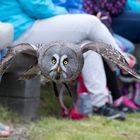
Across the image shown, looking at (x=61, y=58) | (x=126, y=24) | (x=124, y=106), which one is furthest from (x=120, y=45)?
(x=61, y=58)

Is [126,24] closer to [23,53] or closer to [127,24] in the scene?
[127,24]

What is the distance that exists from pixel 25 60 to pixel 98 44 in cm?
101

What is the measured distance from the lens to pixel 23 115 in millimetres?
4703

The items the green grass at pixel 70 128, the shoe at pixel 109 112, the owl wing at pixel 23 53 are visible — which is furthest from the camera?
the shoe at pixel 109 112

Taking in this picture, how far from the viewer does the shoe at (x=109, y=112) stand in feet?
16.1

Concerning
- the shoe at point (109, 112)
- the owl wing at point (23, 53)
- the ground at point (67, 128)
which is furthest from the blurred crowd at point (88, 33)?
the owl wing at point (23, 53)

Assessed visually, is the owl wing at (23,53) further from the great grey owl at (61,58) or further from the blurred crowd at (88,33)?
the blurred crowd at (88,33)

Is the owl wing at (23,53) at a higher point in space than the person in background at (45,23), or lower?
higher

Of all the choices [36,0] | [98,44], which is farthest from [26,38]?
[98,44]

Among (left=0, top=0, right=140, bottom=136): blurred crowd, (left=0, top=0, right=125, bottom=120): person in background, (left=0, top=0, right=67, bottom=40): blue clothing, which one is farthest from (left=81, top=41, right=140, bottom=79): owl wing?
(left=0, top=0, right=67, bottom=40): blue clothing

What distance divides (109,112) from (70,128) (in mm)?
593

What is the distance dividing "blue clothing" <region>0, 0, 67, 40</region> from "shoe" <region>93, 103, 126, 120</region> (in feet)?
2.96

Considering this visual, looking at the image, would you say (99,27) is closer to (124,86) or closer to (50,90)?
(50,90)

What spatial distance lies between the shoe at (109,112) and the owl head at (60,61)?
5.97ft
